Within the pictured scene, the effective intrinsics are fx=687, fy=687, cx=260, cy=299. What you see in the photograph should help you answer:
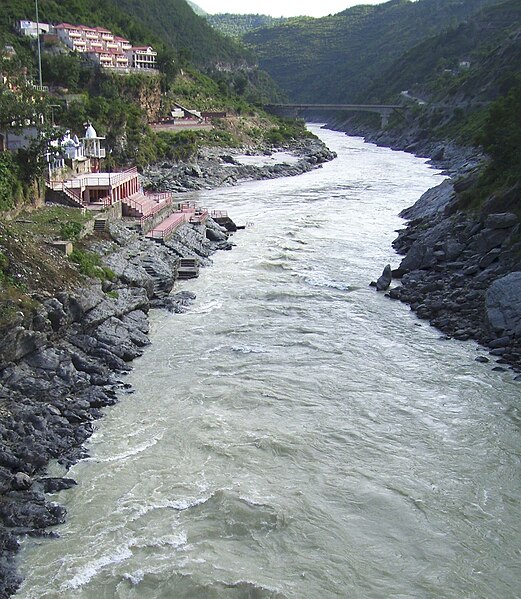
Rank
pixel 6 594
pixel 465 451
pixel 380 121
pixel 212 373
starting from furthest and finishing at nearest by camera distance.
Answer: pixel 380 121, pixel 212 373, pixel 465 451, pixel 6 594

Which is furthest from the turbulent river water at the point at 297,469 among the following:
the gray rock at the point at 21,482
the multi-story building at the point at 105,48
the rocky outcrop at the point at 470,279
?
the multi-story building at the point at 105,48

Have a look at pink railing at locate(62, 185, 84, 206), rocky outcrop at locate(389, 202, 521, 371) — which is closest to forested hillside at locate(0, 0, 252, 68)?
pink railing at locate(62, 185, 84, 206)

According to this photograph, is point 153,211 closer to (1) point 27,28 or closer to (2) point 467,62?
(1) point 27,28

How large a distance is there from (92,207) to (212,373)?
14.7m

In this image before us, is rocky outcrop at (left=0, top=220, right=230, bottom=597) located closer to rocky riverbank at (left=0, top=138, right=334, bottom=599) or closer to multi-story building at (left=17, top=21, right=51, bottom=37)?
rocky riverbank at (left=0, top=138, right=334, bottom=599)

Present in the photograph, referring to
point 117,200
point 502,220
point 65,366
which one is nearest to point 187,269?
point 117,200

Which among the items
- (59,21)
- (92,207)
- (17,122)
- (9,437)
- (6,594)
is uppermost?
(59,21)

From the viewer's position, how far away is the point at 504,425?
57.6ft

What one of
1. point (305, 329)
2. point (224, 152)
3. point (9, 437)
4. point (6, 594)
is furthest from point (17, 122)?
point (224, 152)

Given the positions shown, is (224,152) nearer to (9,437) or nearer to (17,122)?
(17,122)

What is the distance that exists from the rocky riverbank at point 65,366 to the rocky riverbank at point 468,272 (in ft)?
32.0

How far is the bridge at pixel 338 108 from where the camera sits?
11331 centimetres

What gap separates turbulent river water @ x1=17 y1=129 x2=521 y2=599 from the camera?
1241cm

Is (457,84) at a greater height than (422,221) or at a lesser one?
greater
